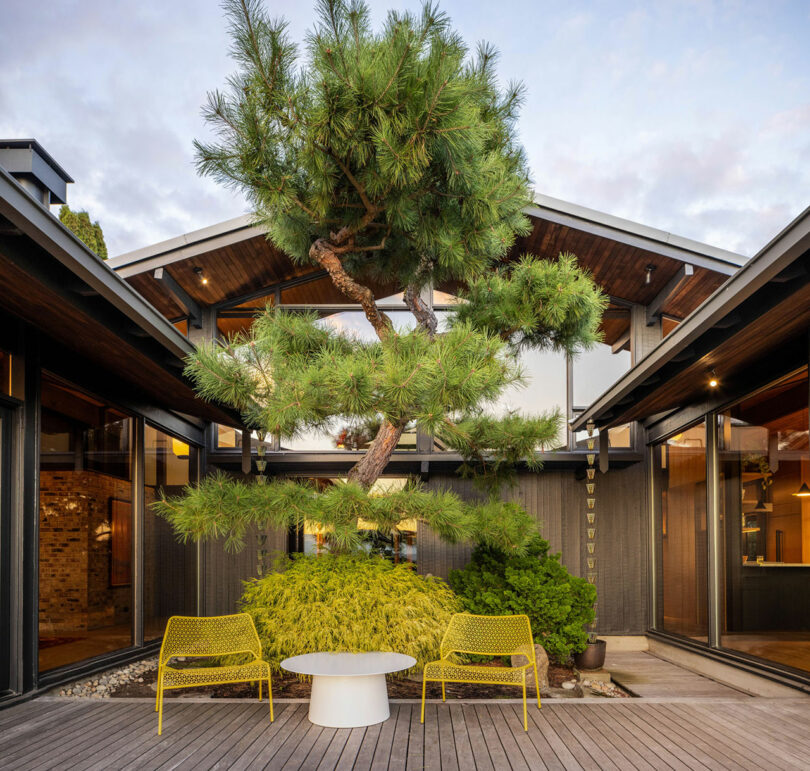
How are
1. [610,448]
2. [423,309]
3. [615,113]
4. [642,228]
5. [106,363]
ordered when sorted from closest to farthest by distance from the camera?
[106,363], [423,309], [642,228], [610,448], [615,113]

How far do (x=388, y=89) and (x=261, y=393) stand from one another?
6.78 ft

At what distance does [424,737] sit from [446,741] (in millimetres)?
134

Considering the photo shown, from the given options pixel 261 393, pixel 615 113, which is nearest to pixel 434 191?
pixel 261 393

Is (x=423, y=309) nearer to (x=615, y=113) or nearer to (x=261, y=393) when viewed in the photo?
(x=261, y=393)

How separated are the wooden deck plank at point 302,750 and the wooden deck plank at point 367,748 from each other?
0.25 m

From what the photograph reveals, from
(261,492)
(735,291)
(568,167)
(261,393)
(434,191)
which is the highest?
(568,167)

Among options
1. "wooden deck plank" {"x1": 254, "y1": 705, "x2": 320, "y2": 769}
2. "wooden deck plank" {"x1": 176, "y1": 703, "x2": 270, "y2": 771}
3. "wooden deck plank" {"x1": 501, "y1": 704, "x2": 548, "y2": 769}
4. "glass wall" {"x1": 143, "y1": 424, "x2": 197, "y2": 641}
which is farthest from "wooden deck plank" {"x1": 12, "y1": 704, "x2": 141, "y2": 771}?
"glass wall" {"x1": 143, "y1": 424, "x2": 197, "y2": 641}

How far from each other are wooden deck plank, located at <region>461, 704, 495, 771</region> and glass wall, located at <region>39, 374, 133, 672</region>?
2.84 metres

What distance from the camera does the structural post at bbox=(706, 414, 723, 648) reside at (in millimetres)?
6223

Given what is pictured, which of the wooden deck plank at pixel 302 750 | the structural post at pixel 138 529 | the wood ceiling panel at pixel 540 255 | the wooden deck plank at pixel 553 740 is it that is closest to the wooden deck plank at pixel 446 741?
the wooden deck plank at pixel 553 740

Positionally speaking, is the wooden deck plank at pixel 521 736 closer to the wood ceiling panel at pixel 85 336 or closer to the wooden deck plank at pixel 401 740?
the wooden deck plank at pixel 401 740

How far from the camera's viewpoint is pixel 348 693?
4.09 meters

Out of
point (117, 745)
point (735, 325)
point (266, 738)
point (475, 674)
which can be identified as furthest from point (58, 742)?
point (735, 325)

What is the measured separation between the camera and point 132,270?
7520 mm
